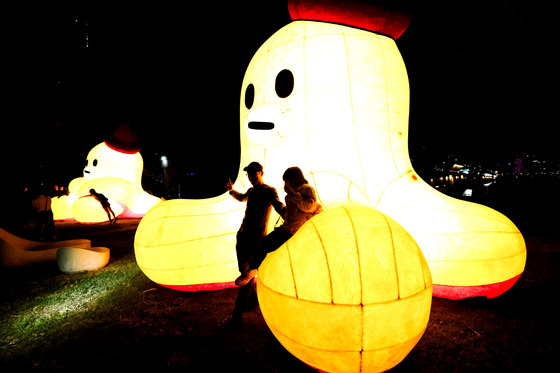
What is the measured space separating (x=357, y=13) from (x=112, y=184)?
899 centimetres

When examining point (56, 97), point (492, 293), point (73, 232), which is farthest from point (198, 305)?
point (56, 97)

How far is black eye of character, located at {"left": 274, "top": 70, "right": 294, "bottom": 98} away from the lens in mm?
3334

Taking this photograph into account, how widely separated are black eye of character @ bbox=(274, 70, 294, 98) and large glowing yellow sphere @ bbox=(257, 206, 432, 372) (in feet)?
6.13

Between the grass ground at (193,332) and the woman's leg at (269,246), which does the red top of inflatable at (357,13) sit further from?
the grass ground at (193,332)

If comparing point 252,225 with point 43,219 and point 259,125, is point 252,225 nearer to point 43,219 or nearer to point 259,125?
point 259,125

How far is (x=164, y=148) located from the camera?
2017 centimetres

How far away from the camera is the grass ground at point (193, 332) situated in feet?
7.91

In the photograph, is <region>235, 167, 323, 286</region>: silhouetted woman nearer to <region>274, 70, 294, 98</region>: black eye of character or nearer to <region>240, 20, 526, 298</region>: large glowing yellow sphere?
<region>240, 20, 526, 298</region>: large glowing yellow sphere

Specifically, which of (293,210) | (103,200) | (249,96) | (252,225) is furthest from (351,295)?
(103,200)

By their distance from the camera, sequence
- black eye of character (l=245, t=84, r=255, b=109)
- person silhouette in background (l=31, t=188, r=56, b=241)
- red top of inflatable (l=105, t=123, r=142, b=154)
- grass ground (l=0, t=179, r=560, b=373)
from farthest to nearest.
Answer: red top of inflatable (l=105, t=123, r=142, b=154)
person silhouette in background (l=31, t=188, r=56, b=241)
black eye of character (l=245, t=84, r=255, b=109)
grass ground (l=0, t=179, r=560, b=373)

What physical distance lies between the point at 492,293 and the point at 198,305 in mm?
3343

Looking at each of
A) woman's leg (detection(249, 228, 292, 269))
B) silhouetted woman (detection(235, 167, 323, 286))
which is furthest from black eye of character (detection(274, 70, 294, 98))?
woman's leg (detection(249, 228, 292, 269))

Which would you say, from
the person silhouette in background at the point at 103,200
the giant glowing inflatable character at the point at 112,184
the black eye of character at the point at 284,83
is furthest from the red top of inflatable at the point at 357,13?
the giant glowing inflatable character at the point at 112,184

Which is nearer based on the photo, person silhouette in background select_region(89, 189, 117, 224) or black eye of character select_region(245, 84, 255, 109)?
black eye of character select_region(245, 84, 255, 109)
